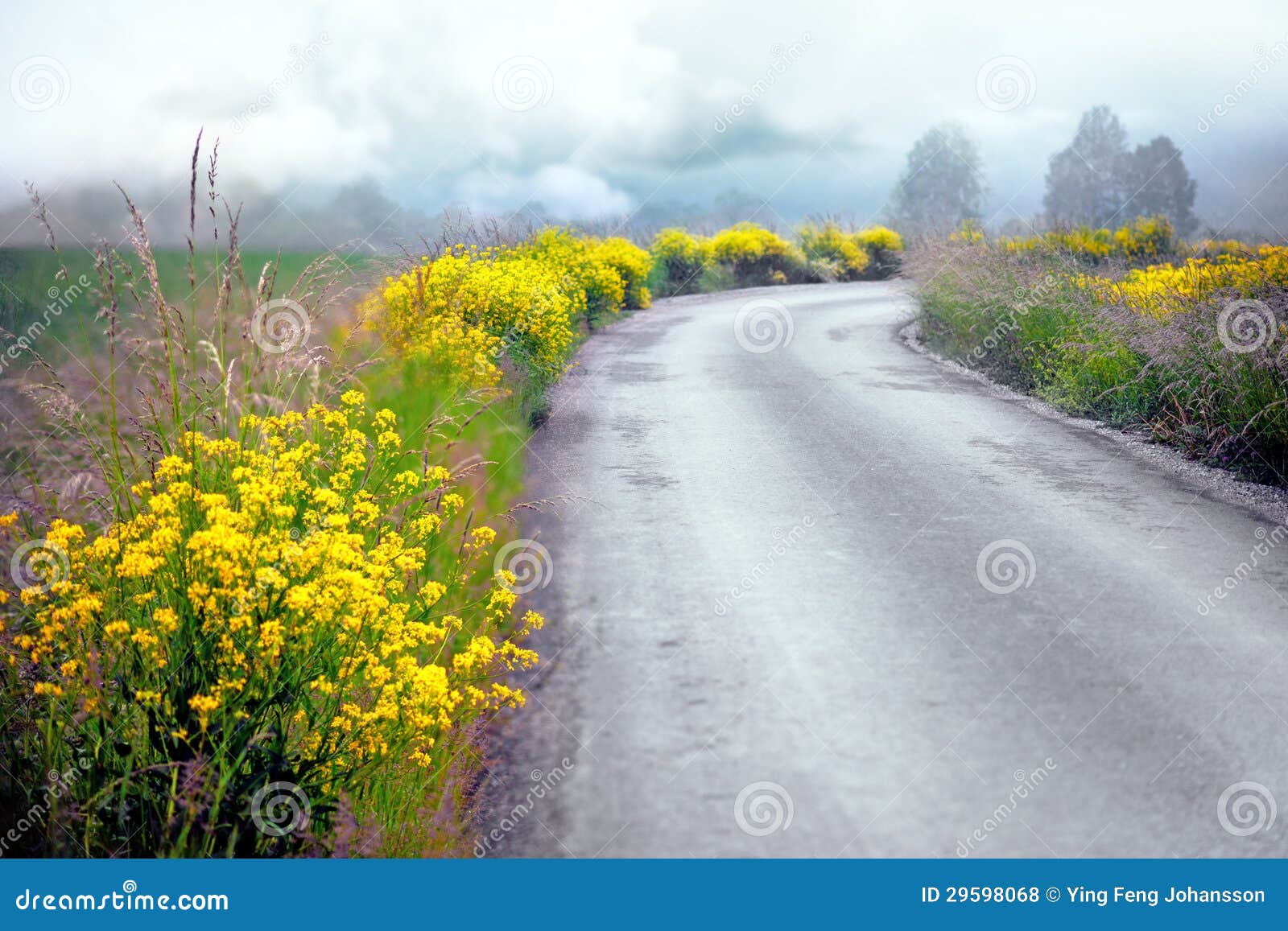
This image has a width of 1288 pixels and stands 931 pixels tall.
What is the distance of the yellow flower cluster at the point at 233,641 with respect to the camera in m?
3.04

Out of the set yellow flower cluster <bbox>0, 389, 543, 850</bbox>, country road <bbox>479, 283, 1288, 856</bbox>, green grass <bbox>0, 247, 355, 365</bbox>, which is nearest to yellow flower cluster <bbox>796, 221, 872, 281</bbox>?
country road <bbox>479, 283, 1288, 856</bbox>

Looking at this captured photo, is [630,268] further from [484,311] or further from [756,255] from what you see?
[484,311]

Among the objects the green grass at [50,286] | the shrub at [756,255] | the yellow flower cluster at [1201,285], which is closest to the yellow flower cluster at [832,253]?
the shrub at [756,255]

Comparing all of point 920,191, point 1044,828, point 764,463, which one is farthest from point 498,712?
point 920,191

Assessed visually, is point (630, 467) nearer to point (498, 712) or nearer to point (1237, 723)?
point (498, 712)

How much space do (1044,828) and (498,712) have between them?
219 cm

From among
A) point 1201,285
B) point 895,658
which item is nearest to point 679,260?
point 1201,285

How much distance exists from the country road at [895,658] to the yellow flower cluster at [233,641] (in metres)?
0.61

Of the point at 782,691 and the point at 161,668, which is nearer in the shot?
the point at 161,668

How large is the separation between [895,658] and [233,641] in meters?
2.89

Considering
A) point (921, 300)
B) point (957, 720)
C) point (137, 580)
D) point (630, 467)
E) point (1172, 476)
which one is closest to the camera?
point (137, 580)

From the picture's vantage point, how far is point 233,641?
3047 mm

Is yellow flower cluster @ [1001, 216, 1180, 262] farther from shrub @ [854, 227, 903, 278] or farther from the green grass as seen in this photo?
the green grass

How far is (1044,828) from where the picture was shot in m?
3.37
